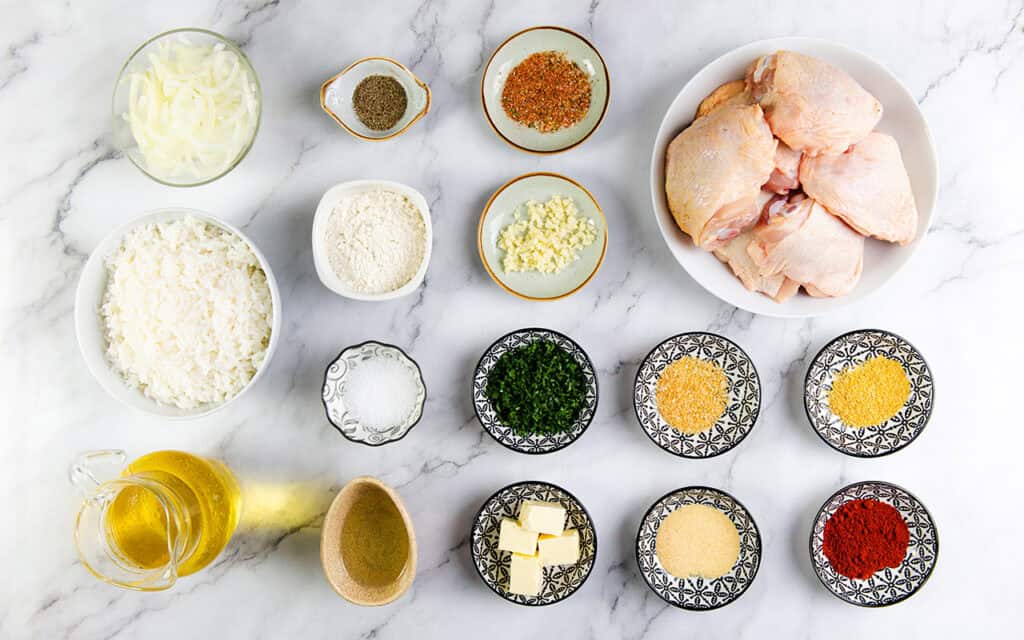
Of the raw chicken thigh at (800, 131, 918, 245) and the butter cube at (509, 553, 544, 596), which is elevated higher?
the raw chicken thigh at (800, 131, 918, 245)

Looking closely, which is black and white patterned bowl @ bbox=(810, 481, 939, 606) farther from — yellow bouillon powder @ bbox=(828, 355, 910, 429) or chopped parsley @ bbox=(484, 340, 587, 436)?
chopped parsley @ bbox=(484, 340, 587, 436)

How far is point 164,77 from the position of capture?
189 centimetres

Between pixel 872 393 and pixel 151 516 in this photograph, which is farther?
pixel 872 393

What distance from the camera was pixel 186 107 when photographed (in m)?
1.88

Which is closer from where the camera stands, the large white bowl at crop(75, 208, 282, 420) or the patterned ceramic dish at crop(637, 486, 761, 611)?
the large white bowl at crop(75, 208, 282, 420)

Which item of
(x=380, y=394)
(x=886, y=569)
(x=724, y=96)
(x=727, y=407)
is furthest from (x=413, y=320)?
(x=886, y=569)

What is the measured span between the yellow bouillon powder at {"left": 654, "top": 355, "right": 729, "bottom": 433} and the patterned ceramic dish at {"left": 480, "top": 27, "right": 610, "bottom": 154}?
682 millimetres

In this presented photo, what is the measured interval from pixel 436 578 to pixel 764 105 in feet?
5.05

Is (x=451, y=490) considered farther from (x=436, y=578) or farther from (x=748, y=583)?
(x=748, y=583)

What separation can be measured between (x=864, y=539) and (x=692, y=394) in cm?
61

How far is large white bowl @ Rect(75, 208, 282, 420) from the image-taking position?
1.86 metres

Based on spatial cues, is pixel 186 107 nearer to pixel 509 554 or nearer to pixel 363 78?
pixel 363 78

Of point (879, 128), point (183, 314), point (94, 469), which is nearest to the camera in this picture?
point (94, 469)

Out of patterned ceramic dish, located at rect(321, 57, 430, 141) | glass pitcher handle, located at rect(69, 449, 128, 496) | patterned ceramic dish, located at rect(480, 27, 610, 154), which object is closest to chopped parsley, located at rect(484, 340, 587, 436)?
patterned ceramic dish, located at rect(480, 27, 610, 154)
